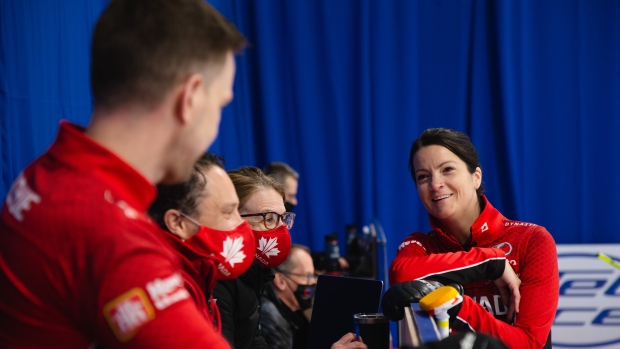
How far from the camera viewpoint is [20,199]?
920mm

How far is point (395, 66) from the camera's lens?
19.0 ft

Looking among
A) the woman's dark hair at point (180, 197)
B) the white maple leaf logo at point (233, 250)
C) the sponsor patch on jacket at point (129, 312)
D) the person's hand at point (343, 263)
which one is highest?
the sponsor patch on jacket at point (129, 312)

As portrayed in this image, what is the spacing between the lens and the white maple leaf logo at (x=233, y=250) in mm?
1604

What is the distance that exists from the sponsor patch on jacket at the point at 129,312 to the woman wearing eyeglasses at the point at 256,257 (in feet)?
4.32

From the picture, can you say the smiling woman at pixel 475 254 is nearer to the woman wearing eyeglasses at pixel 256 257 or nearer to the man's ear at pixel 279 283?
the woman wearing eyeglasses at pixel 256 257

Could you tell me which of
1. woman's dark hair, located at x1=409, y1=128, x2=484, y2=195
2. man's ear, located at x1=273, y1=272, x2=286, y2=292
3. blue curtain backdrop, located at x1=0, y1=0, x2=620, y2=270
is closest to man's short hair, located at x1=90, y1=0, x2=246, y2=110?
woman's dark hair, located at x1=409, y1=128, x2=484, y2=195

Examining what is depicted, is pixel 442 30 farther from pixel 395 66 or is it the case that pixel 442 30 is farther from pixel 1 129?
pixel 1 129

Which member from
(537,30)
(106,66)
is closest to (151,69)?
(106,66)

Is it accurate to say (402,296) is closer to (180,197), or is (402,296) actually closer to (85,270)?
(180,197)

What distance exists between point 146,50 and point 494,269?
56.3 inches

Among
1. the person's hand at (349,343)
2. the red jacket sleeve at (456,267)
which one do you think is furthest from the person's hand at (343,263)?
the person's hand at (349,343)

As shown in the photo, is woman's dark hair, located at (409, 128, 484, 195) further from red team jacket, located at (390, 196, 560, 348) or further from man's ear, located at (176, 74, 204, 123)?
man's ear, located at (176, 74, 204, 123)

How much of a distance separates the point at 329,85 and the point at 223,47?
16.0 feet

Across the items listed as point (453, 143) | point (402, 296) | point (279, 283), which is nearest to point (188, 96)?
point (402, 296)
